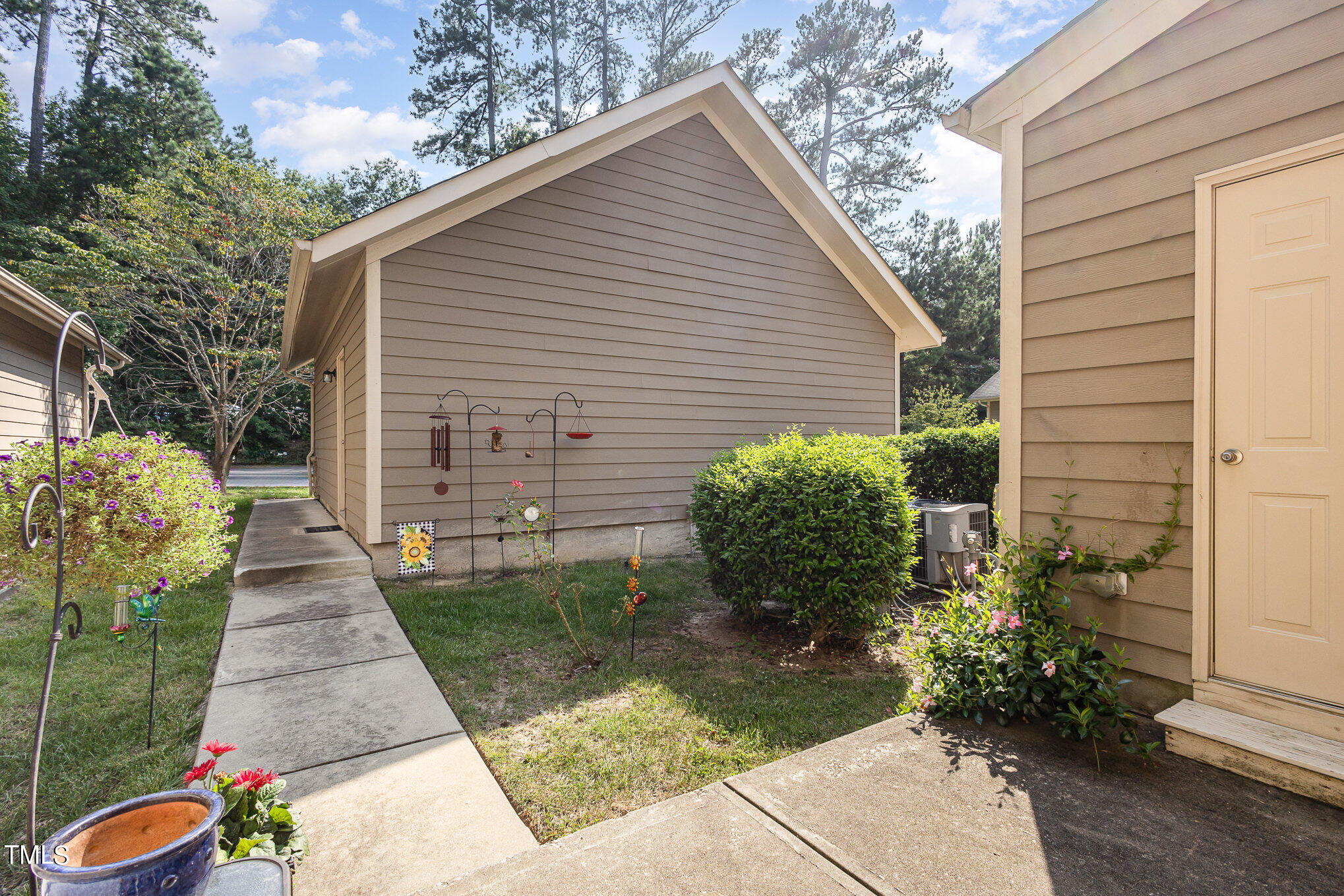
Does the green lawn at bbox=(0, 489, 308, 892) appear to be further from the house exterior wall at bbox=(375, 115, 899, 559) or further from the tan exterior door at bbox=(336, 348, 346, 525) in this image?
the tan exterior door at bbox=(336, 348, 346, 525)

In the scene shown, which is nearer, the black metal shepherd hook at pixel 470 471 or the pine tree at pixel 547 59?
the black metal shepherd hook at pixel 470 471

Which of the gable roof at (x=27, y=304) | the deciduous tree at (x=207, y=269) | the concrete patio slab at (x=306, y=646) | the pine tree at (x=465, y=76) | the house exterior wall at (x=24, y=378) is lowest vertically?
the concrete patio slab at (x=306, y=646)

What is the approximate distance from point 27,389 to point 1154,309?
402 inches

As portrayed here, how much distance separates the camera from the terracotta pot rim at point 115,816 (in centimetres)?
116

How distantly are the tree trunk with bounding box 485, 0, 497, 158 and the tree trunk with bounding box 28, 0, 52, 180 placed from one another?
12833 mm

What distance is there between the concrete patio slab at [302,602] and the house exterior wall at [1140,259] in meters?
4.78

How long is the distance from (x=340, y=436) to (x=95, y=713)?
18.0ft

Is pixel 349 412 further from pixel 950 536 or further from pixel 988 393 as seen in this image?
pixel 988 393

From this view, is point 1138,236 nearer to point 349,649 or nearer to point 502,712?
point 502,712

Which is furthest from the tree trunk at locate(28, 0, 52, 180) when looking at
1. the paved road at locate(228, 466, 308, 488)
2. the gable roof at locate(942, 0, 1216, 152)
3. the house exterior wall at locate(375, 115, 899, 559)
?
the gable roof at locate(942, 0, 1216, 152)

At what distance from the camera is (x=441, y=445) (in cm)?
584

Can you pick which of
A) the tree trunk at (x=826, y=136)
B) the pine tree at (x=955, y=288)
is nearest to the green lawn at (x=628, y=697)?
the tree trunk at (x=826, y=136)

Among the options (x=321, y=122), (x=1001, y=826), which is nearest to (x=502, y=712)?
(x=1001, y=826)

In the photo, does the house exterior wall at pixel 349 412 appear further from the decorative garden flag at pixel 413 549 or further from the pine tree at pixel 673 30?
the pine tree at pixel 673 30
